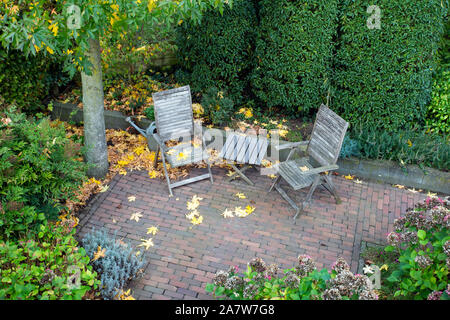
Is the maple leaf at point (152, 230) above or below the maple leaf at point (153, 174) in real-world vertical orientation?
below

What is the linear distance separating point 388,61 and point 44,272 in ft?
18.1

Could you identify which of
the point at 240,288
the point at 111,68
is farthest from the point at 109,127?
the point at 240,288

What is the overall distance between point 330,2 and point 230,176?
301 centimetres

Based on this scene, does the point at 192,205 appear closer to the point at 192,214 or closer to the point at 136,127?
the point at 192,214

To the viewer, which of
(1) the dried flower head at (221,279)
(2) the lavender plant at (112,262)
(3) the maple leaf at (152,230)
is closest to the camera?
(1) the dried flower head at (221,279)

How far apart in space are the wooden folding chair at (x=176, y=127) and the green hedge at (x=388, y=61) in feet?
8.13

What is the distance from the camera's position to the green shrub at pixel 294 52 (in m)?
6.73

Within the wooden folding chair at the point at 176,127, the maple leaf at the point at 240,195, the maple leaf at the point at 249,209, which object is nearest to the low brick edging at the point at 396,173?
the maple leaf at the point at 240,195

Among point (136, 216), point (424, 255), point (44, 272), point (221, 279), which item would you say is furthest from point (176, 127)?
point (424, 255)

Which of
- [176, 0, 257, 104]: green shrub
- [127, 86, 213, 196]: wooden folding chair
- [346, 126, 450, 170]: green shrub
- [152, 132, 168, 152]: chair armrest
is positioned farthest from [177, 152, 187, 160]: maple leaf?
[346, 126, 450, 170]: green shrub

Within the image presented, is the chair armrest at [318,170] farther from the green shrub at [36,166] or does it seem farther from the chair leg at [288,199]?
the green shrub at [36,166]
